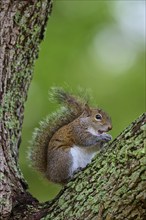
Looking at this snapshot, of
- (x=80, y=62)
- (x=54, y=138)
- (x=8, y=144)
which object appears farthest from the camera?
(x=80, y=62)

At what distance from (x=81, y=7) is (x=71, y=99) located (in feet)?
14.5

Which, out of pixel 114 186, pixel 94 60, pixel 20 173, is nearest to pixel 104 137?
pixel 20 173

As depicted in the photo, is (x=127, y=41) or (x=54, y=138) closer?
(x=54, y=138)

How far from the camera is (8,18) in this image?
2986 mm

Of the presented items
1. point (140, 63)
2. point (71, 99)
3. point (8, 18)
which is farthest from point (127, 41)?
point (8, 18)

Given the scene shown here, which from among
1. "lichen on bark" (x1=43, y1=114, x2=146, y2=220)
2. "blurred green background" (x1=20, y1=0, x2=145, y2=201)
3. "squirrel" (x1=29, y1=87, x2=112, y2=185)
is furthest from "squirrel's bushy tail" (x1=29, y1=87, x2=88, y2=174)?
"blurred green background" (x1=20, y1=0, x2=145, y2=201)

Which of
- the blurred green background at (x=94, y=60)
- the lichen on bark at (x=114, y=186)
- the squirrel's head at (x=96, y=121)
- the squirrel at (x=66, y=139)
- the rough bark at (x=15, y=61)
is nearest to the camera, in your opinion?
the lichen on bark at (x=114, y=186)

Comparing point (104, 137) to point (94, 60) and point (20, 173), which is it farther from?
point (94, 60)

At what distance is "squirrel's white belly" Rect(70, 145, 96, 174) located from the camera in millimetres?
3332

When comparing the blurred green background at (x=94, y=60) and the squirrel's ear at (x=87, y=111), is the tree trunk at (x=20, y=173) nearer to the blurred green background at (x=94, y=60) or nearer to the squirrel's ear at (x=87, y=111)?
the squirrel's ear at (x=87, y=111)

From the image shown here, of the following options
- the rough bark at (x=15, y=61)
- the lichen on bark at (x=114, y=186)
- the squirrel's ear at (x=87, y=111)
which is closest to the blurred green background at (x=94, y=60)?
the squirrel's ear at (x=87, y=111)

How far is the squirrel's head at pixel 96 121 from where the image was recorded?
11.9ft

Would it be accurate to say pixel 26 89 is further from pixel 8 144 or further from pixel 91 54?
pixel 91 54

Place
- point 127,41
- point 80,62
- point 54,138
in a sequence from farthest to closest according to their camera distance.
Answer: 1. point 127,41
2. point 80,62
3. point 54,138
